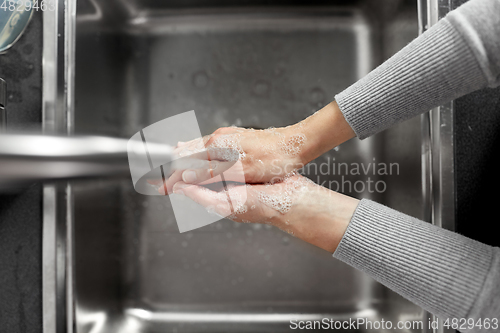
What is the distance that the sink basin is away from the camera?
75cm

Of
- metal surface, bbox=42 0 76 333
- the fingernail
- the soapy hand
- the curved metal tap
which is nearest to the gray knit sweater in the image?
the soapy hand

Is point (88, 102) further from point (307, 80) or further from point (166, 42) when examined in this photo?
point (307, 80)

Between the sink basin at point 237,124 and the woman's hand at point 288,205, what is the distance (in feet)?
0.84

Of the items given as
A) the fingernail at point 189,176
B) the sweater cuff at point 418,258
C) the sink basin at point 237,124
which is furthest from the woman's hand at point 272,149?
the sink basin at point 237,124

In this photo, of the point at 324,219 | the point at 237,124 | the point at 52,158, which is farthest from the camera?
the point at 237,124

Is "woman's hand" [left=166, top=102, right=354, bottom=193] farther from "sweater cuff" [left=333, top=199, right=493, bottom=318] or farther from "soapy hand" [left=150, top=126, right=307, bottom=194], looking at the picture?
"sweater cuff" [left=333, top=199, right=493, bottom=318]

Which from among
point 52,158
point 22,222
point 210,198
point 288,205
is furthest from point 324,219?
point 22,222

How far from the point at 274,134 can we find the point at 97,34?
0.47m

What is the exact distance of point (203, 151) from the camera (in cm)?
54

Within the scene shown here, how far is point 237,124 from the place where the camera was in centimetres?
77

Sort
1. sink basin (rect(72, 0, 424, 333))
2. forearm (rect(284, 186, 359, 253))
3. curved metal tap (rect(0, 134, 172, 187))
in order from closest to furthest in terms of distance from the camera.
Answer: curved metal tap (rect(0, 134, 172, 187)) → forearm (rect(284, 186, 359, 253)) → sink basin (rect(72, 0, 424, 333))

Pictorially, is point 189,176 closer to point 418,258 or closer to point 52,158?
point 52,158

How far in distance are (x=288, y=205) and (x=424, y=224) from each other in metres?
0.20

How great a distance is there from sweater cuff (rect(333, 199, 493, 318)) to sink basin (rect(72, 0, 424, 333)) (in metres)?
0.32
